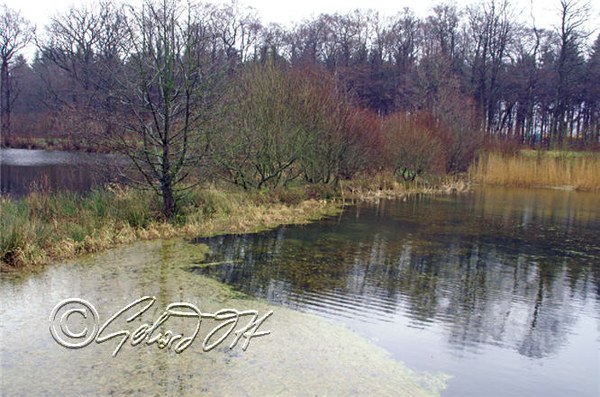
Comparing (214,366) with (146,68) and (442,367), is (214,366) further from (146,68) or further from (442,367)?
(146,68)

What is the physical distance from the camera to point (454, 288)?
718 centimetres

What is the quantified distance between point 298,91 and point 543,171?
44.8 feet

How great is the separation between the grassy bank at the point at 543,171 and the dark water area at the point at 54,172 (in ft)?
54.5

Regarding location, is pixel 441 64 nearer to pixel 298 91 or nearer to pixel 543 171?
pixel 543 171

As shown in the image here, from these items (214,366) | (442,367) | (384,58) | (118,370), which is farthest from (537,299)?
(384,58)

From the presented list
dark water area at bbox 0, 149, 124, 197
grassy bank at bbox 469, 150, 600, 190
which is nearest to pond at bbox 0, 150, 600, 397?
dark water area at bbox 0, 149, 124, 197

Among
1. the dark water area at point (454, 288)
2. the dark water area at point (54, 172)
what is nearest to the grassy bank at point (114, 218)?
the dark water area at point (54, 172)

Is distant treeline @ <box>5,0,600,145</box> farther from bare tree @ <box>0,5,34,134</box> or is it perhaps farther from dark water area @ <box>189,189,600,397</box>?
dark water area @ <box>189,189,600,397</box>

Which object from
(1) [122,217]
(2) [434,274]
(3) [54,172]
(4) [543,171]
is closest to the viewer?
(2) [434,274]

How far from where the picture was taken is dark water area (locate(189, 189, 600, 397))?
479 centimetres

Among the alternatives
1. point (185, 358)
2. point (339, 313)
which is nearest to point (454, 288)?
point (339, 313)

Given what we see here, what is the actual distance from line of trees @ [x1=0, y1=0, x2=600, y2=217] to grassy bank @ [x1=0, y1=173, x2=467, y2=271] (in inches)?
23.2

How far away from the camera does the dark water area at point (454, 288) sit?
479 cm

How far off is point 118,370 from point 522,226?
35.8 feet
